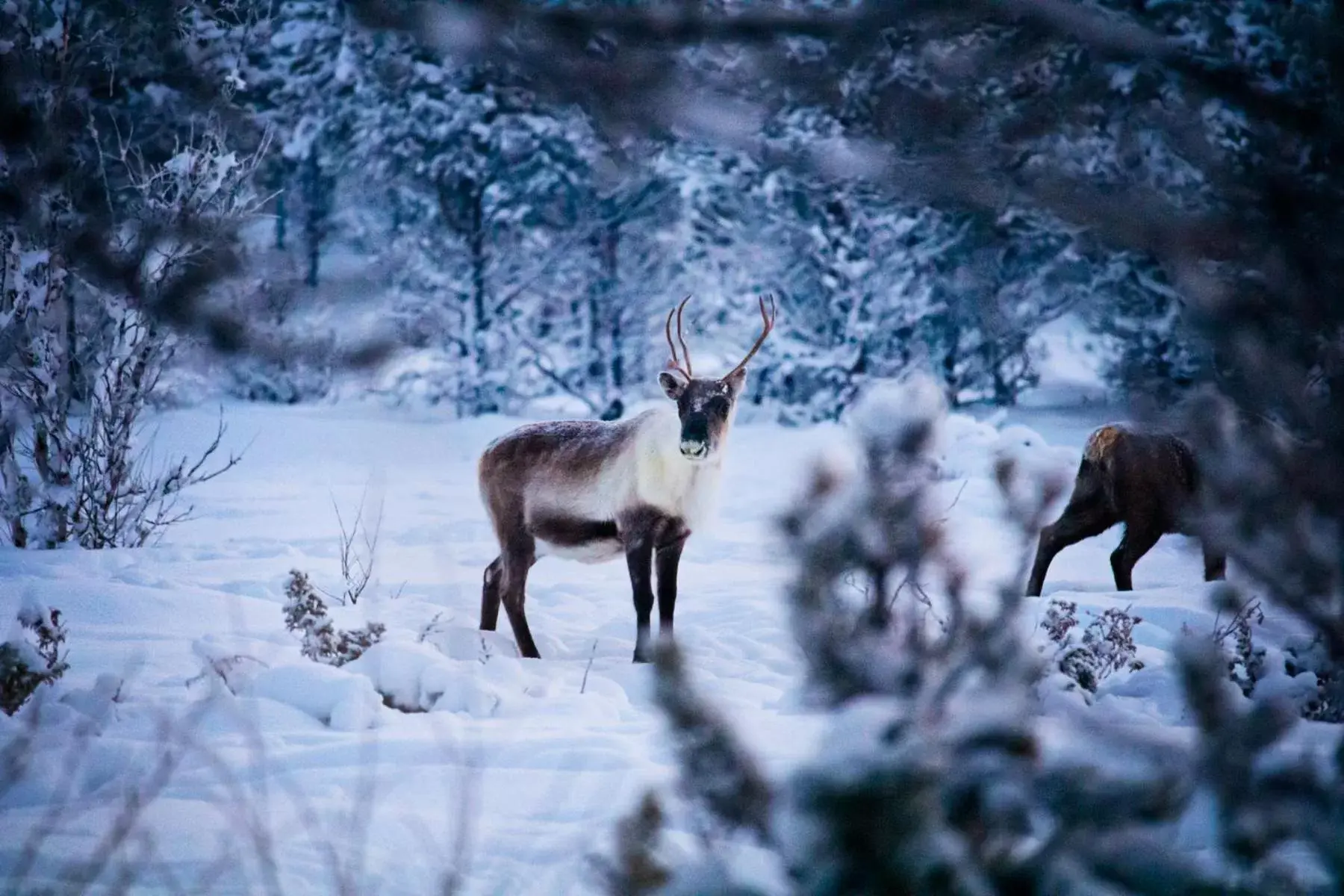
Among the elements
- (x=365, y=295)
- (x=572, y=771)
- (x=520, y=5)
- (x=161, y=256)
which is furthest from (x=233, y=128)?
(x=365, y=295)

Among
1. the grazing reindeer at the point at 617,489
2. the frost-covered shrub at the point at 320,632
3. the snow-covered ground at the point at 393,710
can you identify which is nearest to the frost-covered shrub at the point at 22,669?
the snow-covered ground at the point at 393,710

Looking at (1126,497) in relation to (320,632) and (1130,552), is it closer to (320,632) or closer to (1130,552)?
(1130,552)

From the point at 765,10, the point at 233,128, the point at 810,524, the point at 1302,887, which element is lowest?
the point at 1302,887

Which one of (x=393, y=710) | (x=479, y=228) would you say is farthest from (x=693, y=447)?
(x=479, y=228)

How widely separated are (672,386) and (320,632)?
2356mm

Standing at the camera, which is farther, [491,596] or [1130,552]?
[1130,552]

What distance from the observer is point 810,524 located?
3092 mm

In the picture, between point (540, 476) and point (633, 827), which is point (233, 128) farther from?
point (633, 827)

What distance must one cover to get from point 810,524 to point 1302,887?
5.15 ft

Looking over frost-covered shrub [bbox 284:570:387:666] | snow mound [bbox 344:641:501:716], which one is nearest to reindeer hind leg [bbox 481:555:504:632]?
frost-covered shrub [bbox 284:570:387:666]

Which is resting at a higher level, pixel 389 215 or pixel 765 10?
pixel 389 215

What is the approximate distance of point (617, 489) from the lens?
692 centimetres

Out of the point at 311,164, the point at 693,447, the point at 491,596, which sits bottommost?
the point at 491,596

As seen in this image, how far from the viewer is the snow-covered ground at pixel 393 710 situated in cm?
320
